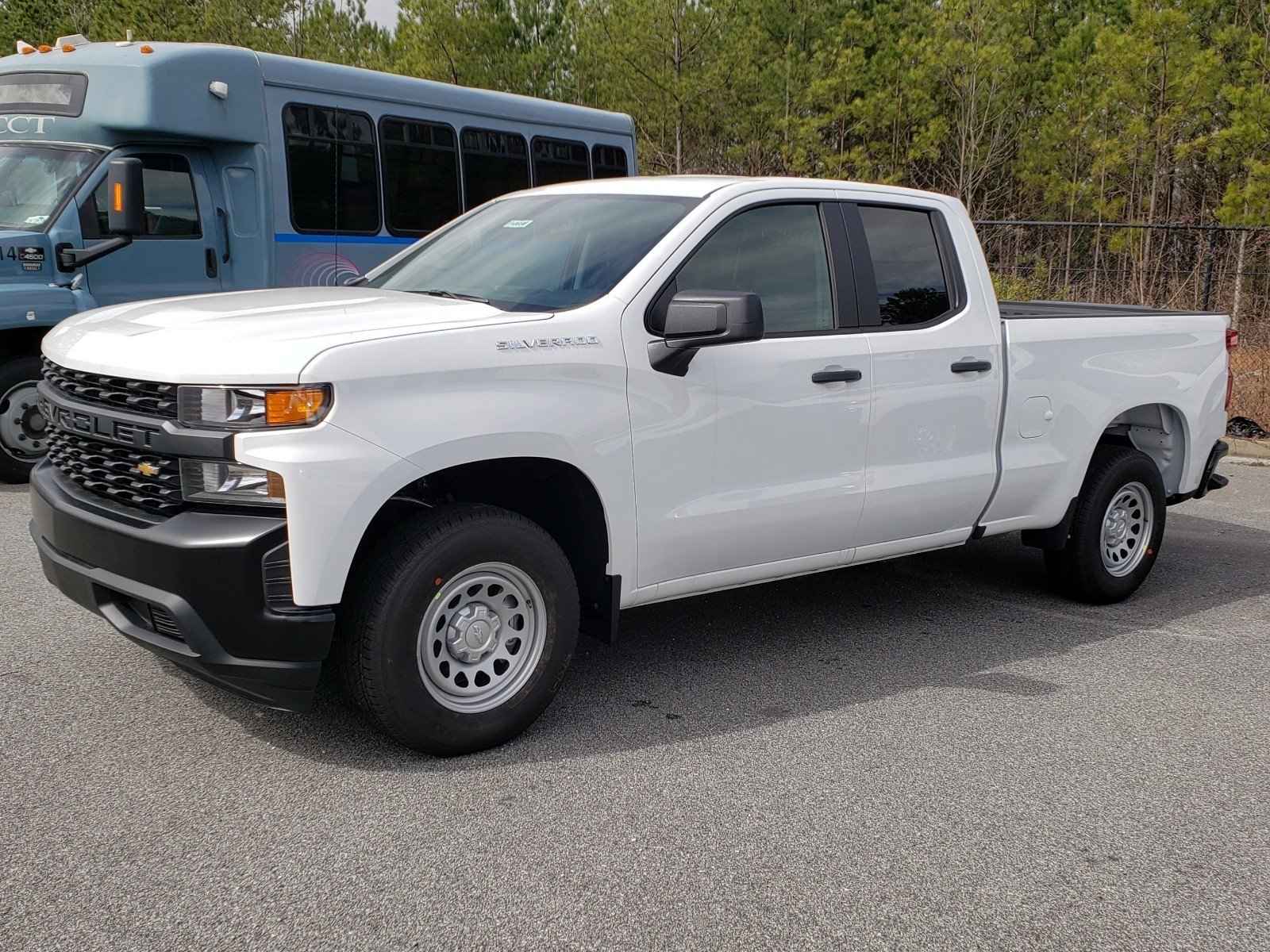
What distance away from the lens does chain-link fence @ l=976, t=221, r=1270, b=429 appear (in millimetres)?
13445

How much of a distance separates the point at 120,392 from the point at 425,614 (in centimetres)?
116

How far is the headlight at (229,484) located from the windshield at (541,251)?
3.89 feet

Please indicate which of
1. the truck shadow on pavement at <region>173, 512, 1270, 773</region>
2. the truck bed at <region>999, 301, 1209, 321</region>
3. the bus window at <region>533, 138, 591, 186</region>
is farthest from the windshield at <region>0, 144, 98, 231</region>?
the truck bed at <region>999, 301, 1209, 321</region>

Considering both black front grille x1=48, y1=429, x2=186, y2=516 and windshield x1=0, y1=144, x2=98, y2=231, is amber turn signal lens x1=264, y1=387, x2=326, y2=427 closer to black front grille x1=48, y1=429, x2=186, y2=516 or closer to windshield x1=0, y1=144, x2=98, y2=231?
black front grille x1=48, y1=429, x2=186, y2=516

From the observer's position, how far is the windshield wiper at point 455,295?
4457 mm

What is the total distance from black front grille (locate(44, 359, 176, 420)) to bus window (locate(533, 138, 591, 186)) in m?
9.00

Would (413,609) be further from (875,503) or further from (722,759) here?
(875,503)

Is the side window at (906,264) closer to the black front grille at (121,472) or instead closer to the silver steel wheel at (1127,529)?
the silver steel wheel at (1127,529)

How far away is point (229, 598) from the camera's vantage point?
3.46 m

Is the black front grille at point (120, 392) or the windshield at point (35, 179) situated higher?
the windshield at point (35, 179)

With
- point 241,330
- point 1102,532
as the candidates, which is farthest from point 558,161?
point 241,330

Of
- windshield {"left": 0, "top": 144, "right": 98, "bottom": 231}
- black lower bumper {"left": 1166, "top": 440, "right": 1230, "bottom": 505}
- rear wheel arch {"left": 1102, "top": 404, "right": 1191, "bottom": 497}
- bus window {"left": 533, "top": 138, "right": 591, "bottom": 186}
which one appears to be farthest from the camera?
bus window {"left": 533, "top": 138, "right": 591, "bottom": 186}

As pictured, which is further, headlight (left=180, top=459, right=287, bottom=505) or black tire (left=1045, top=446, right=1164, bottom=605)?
black tire (left=1045, top=446, right=1164, bottom=605)

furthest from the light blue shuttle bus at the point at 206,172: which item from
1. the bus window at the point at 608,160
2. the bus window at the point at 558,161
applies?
the bus window at the point at 608,160
